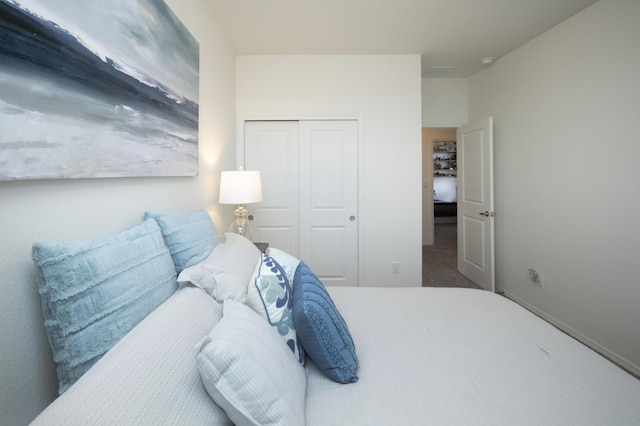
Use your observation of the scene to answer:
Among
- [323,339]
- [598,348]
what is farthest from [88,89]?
[598,348]

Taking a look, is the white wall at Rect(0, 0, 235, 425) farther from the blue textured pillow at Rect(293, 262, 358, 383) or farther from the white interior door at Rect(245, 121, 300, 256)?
the white interior door at Rect(245, 121, 300, 256)

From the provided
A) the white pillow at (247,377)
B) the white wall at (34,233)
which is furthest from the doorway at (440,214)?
the white wall at (34,233)

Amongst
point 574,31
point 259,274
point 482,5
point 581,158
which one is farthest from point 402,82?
point 259,274

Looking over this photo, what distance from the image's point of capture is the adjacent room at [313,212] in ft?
2.52

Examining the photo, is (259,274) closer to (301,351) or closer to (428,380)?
(301,351)

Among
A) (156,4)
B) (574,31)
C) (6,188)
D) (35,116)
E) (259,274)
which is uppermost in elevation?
(574,31)

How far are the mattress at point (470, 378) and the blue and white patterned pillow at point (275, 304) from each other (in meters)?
0.16

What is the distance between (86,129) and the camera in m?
1.00

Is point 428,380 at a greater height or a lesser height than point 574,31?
lesser

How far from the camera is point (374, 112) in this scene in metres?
3.26

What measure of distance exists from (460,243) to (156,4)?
4078mm

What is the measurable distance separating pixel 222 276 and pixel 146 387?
1.86 feet

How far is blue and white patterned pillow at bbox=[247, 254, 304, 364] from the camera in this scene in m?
1.05

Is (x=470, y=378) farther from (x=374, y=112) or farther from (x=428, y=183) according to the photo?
(x=428, y=183)
